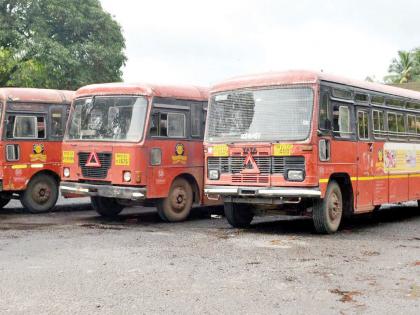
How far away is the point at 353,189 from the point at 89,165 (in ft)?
16.7

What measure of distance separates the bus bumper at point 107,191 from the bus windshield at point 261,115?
1.71 metres

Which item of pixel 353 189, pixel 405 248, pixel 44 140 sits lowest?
pixel 405 248

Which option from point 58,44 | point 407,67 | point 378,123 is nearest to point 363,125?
point 378,123

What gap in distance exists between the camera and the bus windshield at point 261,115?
35.8ft

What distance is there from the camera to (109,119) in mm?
13000

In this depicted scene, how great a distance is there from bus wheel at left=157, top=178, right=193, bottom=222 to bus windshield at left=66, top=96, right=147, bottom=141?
1.50 meters

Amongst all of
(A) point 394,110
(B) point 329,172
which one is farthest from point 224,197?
(A) point 394,110

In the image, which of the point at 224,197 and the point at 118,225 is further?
the point at 118,225

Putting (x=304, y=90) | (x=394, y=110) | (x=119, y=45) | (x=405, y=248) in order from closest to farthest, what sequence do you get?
(x=405, y=248) < (x=304, y=90) < (x=394, y=110) < (x=119, y=45)

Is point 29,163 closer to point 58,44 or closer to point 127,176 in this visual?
point 127,176

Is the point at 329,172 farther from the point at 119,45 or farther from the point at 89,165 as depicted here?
the point at 119,45

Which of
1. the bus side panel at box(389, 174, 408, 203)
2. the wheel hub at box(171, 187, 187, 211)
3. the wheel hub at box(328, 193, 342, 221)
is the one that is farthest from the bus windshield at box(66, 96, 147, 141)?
the bus side panel at box(389, 174, 408, 203)

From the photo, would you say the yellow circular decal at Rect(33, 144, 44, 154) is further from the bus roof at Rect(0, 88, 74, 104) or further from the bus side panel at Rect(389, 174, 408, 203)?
the bus side panel at Rect(389, 174, 408, 203)

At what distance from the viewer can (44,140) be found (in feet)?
49.9
